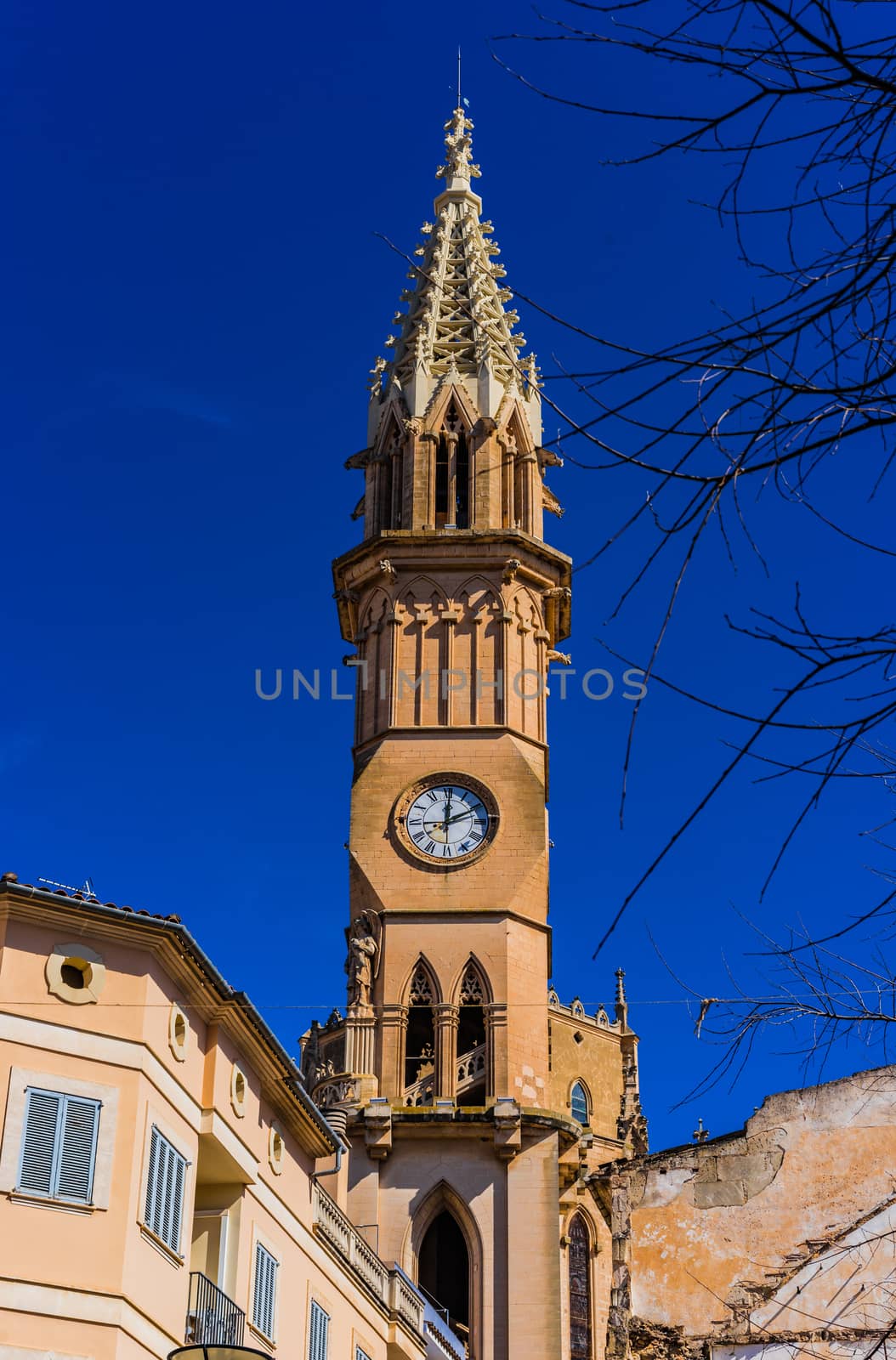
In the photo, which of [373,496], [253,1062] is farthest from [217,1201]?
[373,496]

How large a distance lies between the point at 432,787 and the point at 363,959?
4.42 meters

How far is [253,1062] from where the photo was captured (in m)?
27.8

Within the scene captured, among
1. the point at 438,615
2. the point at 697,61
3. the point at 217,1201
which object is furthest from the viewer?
the point at 438,615

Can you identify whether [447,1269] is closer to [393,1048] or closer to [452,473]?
[393,1048]

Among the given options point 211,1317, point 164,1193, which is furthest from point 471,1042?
point 164,1193

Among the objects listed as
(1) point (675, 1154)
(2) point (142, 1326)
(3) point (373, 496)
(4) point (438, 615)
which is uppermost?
(3) point (373, 496)

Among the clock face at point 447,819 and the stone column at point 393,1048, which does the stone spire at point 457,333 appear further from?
the stone column at point 393,1048

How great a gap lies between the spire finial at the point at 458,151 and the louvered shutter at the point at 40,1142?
39.2 meters

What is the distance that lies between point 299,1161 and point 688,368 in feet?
79.3

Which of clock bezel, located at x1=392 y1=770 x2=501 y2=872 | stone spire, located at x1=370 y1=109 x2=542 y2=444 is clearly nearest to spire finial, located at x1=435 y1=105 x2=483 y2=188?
stone spire, located at x1=370 y1=109 x2=542 y2=444

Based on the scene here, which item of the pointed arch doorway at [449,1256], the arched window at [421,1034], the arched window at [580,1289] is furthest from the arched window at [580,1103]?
the pointed arch doorway at [449,1256]

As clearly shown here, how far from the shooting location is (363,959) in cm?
4325

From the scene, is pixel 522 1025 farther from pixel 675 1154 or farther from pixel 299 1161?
pixel 299 1161

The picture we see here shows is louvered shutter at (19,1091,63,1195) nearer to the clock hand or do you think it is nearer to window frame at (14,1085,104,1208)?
window frame at (14,1085,104,1208)
